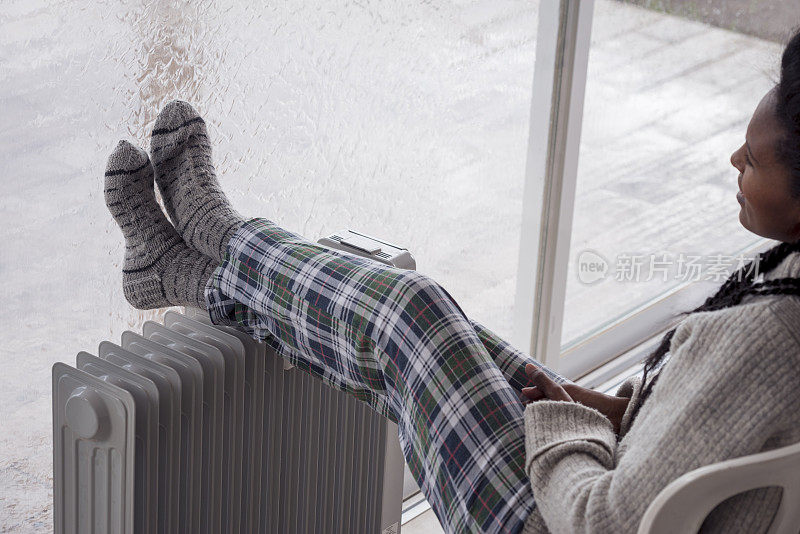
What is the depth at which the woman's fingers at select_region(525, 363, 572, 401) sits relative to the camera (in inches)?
39.6

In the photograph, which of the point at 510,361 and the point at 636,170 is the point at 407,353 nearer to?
the point at 510,361

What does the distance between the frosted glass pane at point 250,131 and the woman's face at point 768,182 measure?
789 mm

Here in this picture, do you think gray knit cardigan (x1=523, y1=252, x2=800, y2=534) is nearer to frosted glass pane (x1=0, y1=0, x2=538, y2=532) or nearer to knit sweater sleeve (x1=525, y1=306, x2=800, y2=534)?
knit sweater sleeve (x1=525, y1=306, x2=800, y2=534)

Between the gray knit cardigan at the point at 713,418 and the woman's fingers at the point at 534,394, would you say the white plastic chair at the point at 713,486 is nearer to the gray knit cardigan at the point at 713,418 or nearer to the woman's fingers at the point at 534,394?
the gray knit cardigan at the point at 713,418

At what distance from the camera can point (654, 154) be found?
2.23 m

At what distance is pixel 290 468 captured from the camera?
132cm

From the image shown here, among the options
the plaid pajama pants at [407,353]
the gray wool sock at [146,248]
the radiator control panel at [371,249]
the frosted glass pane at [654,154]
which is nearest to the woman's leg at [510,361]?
the plaid pajama pants at [407,353]

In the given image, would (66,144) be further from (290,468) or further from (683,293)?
(683,293)

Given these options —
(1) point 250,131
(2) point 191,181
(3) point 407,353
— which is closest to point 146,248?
(2) point 191,181

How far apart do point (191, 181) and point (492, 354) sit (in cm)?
50

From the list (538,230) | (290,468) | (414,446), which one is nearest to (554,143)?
(538,230)

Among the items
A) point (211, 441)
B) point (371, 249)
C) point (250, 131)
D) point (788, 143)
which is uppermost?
point (788, 143)

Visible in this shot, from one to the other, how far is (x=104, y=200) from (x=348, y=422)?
0.51m

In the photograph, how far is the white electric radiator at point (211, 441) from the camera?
3.45ft
